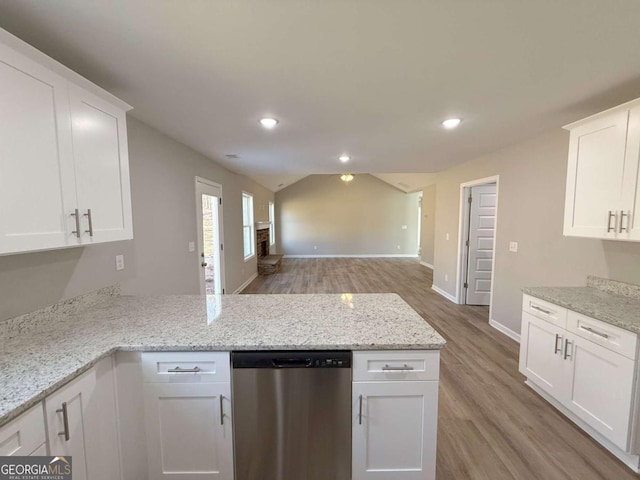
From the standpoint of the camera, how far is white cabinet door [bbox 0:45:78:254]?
1.03 meters

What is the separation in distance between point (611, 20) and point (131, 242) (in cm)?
319

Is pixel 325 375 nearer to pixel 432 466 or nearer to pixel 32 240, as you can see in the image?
pixel 432 466

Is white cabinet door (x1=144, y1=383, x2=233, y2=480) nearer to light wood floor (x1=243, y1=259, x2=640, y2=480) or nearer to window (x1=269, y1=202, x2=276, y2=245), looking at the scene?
light wood floor (x1=243, y1=259, x2=640, y2=480)

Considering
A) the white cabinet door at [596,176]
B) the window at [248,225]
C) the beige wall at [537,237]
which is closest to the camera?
the white cabinet door at [596,176]

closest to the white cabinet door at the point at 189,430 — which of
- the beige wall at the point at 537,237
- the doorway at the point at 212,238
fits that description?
the doorway at the point at 212,238

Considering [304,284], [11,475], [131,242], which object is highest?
[131,242]

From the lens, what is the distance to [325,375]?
1.36 m

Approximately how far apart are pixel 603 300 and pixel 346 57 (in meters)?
2.49

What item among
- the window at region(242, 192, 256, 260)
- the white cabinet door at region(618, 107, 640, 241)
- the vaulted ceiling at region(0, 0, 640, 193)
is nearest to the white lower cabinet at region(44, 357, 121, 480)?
the vaulted ceiling at region(0, 0, 640, 193)

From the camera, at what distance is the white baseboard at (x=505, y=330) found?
3.29 metres

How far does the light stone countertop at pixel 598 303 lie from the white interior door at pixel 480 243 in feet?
7.20

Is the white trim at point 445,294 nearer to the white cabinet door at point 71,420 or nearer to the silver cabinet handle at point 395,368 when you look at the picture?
the silver cabinet handle at point 395,368

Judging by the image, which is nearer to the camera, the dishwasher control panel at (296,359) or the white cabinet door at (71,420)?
the white cabinet door at (71,420)

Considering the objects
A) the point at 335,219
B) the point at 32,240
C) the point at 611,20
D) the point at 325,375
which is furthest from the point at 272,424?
the point at 335,219
